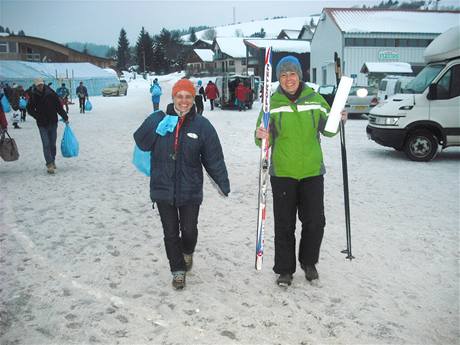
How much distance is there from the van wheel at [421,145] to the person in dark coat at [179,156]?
295 inches

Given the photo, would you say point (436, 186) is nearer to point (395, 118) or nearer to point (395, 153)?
point (395, 118)

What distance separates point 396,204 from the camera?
6559 millimetres

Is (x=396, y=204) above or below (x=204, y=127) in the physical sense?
below

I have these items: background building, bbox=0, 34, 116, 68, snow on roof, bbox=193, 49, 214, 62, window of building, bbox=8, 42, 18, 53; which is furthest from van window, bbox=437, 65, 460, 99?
snow on roof, bbox=193, 49, 214, 62

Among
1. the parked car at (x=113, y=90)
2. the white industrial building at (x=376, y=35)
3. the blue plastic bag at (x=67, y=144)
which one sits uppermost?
the white industrial building at (x=376, y=35)

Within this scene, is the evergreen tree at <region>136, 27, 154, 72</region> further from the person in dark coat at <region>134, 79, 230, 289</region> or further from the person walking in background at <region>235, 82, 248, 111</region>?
the person in dark coat at <region>134, 79, 230, 289</region>

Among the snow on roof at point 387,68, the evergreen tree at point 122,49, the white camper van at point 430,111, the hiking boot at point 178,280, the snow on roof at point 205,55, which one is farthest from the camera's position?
the evergreen tree at point 122,49

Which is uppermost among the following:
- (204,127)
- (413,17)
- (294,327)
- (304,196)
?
(413,17)

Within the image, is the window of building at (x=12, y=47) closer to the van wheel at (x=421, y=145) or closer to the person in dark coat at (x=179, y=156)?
the van wheel at (x=421, y=145)

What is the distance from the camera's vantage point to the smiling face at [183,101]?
3.63 meters

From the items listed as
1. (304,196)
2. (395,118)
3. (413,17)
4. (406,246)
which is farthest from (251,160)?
(413,17)

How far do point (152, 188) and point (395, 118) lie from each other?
7.72 metres

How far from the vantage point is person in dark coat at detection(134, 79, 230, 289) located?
3633mm

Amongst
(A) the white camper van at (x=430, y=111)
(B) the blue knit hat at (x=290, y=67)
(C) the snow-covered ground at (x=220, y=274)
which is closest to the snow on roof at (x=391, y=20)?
(A) the white camper van at (x=430, y=111)
